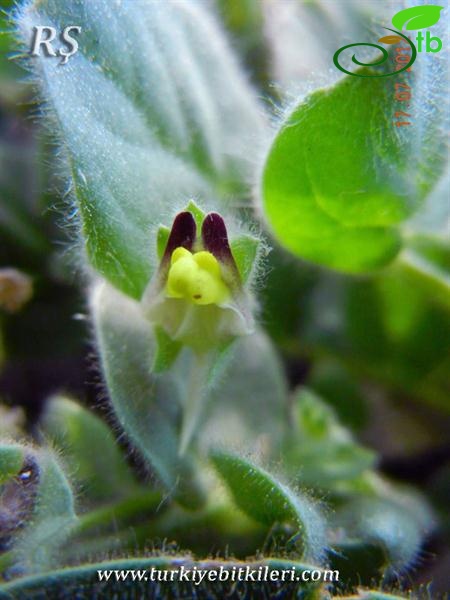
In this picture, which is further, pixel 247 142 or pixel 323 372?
pixel 323 372

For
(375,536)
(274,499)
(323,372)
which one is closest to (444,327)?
(323,372)

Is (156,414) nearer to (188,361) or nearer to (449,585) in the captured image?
(188,361)

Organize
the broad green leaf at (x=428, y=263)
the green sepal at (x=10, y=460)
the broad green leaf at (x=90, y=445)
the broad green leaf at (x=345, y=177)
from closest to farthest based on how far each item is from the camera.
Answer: the green sepal at (x=10, y=460)
the broad green leaf at (x=345, y=177)
the broad green leaf at (x=90, y=445)
the broad green leaf at (x=428, y=263)

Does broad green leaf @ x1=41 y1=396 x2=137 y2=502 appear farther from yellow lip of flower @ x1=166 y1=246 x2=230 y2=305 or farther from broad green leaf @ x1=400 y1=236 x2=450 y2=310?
broad green leaf @ x1=400 y1=236 x2=450 y2=310

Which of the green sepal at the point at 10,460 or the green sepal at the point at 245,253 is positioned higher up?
the green sepal at the point at 245,253

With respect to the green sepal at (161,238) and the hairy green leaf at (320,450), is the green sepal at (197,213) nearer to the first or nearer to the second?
the green sepal at (161,238)

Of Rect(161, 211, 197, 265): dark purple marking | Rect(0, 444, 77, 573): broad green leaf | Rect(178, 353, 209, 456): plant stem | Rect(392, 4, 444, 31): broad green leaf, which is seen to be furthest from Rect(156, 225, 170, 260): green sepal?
Rect(392, 4, 444, 31): broad green leaf

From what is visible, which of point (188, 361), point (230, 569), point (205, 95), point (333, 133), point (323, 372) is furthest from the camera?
point (323, 372)

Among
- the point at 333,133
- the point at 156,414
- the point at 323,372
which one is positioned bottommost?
the point at 323,372

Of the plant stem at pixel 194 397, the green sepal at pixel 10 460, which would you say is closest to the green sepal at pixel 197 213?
the plant stem at pixel 194 397
